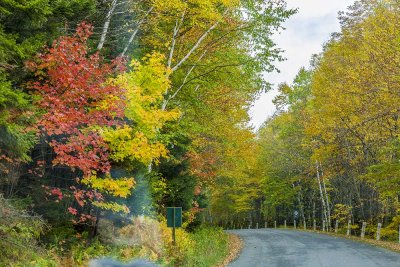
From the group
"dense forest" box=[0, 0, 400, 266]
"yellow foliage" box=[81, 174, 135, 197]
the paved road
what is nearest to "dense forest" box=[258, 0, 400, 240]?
"dense forest" box=[0, 0, 400, 266]

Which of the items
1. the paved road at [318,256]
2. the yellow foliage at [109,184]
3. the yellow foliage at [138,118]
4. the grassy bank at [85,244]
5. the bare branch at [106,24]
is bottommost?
the paved road at [318,256]

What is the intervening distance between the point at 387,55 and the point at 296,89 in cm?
2414

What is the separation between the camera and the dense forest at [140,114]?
30.5ft

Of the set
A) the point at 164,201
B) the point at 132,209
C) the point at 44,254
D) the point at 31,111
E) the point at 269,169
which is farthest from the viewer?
the point at 269,169

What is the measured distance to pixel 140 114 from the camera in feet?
39.2

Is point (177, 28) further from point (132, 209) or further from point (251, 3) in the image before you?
point (132, 209)

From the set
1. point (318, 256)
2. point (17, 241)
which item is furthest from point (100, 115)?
point (318, 256)

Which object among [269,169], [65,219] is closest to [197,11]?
[65,219]

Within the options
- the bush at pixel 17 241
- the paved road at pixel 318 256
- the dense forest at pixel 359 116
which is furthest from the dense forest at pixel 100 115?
the dense forest at pixel 359 116

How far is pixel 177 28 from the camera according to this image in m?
17.1

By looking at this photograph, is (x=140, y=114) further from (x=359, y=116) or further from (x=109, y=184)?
(x=359, y=116)

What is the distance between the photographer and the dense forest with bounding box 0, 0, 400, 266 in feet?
30.5

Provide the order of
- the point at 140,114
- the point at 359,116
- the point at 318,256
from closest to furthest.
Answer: the point at 140,114, the point at 318,256, the point at 359,116

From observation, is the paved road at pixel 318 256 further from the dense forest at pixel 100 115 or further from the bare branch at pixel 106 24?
the bare branch at pixel 106 24
